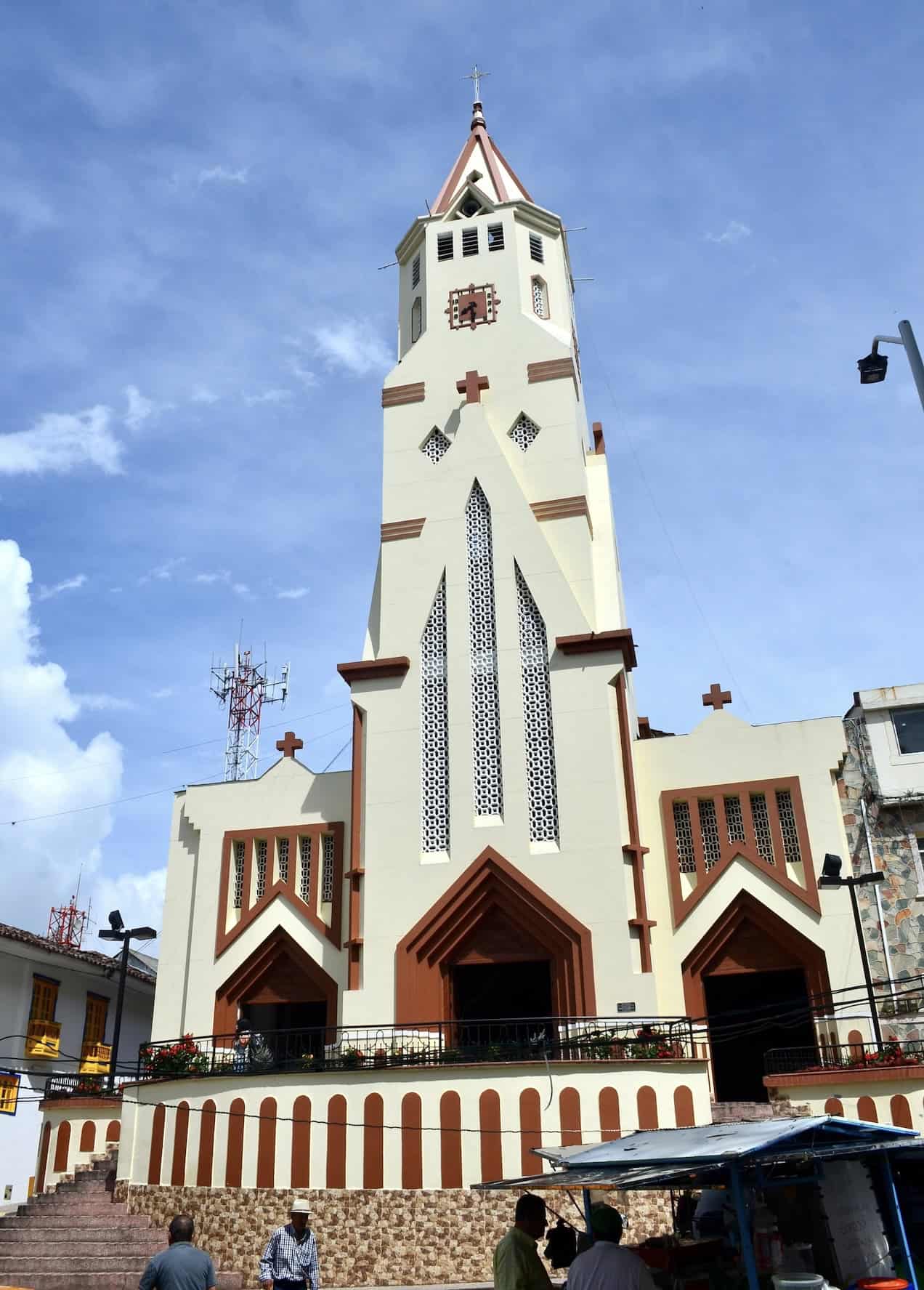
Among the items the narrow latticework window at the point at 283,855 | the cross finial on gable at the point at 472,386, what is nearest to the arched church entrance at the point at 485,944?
the narrow latticework window at the point at 283,855

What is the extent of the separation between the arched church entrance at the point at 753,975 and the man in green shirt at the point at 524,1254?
11654 mm

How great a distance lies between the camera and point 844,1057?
17984 millimetres

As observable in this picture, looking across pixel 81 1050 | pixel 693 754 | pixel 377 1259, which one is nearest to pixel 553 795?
pixel 693 754

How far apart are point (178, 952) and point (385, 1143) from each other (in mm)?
8193

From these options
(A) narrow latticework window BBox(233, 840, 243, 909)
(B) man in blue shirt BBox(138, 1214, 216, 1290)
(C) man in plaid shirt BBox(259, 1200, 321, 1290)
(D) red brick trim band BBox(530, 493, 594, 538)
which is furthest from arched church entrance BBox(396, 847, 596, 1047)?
(B) man in blue shirt BBox(138, 1214, 216, 1290)

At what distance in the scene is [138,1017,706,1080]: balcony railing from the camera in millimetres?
15578

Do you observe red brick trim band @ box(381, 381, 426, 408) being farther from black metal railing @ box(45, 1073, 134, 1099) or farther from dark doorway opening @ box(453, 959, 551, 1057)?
black metal railing @ box(45, 1073, 134, 1099)

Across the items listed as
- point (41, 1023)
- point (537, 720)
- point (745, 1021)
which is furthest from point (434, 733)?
point (41, 1023)

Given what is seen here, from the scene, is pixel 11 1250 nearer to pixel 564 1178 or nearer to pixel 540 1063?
pixel 540 1063

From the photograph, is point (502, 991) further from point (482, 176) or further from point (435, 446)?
point (482, 176)

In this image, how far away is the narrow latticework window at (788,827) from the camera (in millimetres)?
20047

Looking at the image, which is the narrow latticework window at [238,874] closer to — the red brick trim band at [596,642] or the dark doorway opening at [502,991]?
the dark doorway opening at [502,991]

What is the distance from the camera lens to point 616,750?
20.0 m

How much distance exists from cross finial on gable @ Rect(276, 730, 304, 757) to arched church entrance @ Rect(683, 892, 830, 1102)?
9091 millimetres
